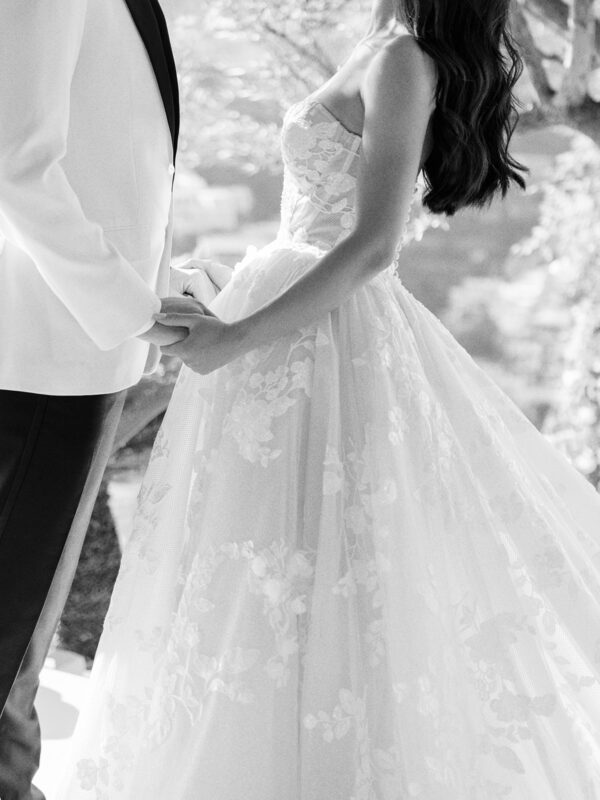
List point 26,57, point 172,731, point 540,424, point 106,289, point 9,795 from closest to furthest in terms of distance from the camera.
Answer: point 26,57
point 106,289
point 172,731
point 9,795
point 540,424

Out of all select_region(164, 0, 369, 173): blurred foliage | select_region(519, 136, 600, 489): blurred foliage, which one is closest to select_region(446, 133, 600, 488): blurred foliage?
select_region(519, 136, 600, 489): blurred foliage

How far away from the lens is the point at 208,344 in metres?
1.38

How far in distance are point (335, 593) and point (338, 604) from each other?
0.02 meters

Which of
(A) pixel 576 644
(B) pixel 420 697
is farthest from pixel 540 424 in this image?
(B) pixel 420 697

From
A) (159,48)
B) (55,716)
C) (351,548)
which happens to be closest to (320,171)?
(159,48)

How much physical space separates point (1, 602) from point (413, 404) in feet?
2.18

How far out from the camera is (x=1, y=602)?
1.30m

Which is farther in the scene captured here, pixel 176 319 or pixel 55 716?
pixel 55 716

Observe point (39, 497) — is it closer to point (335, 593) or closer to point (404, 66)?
point (335, 593)

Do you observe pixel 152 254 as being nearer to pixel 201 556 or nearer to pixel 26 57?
pixel 26 57

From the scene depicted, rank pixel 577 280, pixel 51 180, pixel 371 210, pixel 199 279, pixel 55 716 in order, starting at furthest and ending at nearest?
1. pixel 577 280
2. pixel 55 716
3. pixel 199 279
4. pixel 371 210
5. pixel 51 180

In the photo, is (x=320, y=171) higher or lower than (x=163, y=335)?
higher

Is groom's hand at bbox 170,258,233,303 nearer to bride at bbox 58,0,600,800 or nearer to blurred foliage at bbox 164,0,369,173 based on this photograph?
bride at bbox 58,0,600,800

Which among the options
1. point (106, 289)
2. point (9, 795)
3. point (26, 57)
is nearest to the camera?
point (26, 57)
